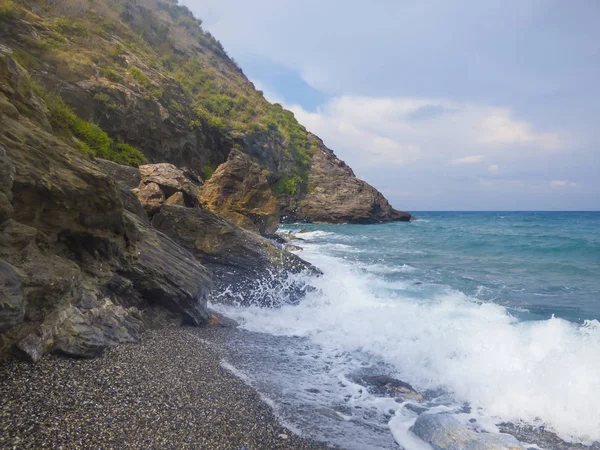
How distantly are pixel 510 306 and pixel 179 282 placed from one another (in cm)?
1111

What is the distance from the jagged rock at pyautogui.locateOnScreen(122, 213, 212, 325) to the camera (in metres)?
7.66

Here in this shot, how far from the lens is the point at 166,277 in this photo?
26.2 feet

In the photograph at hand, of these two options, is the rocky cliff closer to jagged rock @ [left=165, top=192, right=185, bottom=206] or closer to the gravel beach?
jagged rock @ [left=165, top=192, right=185, bottom=206]

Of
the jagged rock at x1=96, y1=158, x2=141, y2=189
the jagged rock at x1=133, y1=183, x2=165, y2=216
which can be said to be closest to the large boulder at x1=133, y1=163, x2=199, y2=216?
the jagged rock at x1=133, y1=183, x2=165, y2=216

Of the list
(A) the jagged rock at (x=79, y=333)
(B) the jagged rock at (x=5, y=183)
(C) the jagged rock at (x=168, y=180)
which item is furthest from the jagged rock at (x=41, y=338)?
(C) the jagged rock at (x=168, y=180)

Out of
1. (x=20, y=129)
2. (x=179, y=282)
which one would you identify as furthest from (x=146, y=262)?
(x=20, y=129)

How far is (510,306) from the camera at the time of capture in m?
12.8

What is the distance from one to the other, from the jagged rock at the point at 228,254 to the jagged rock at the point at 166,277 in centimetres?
258

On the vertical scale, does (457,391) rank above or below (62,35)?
below

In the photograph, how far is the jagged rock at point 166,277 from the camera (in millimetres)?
7660

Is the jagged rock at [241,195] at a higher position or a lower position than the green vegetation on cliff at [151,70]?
lower

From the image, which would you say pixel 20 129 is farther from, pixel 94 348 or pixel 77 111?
pixel 77 111

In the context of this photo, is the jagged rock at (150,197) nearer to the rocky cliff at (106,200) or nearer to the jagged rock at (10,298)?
the rocky cliff at (106,200)

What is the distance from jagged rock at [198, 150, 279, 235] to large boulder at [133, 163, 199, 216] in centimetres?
481
